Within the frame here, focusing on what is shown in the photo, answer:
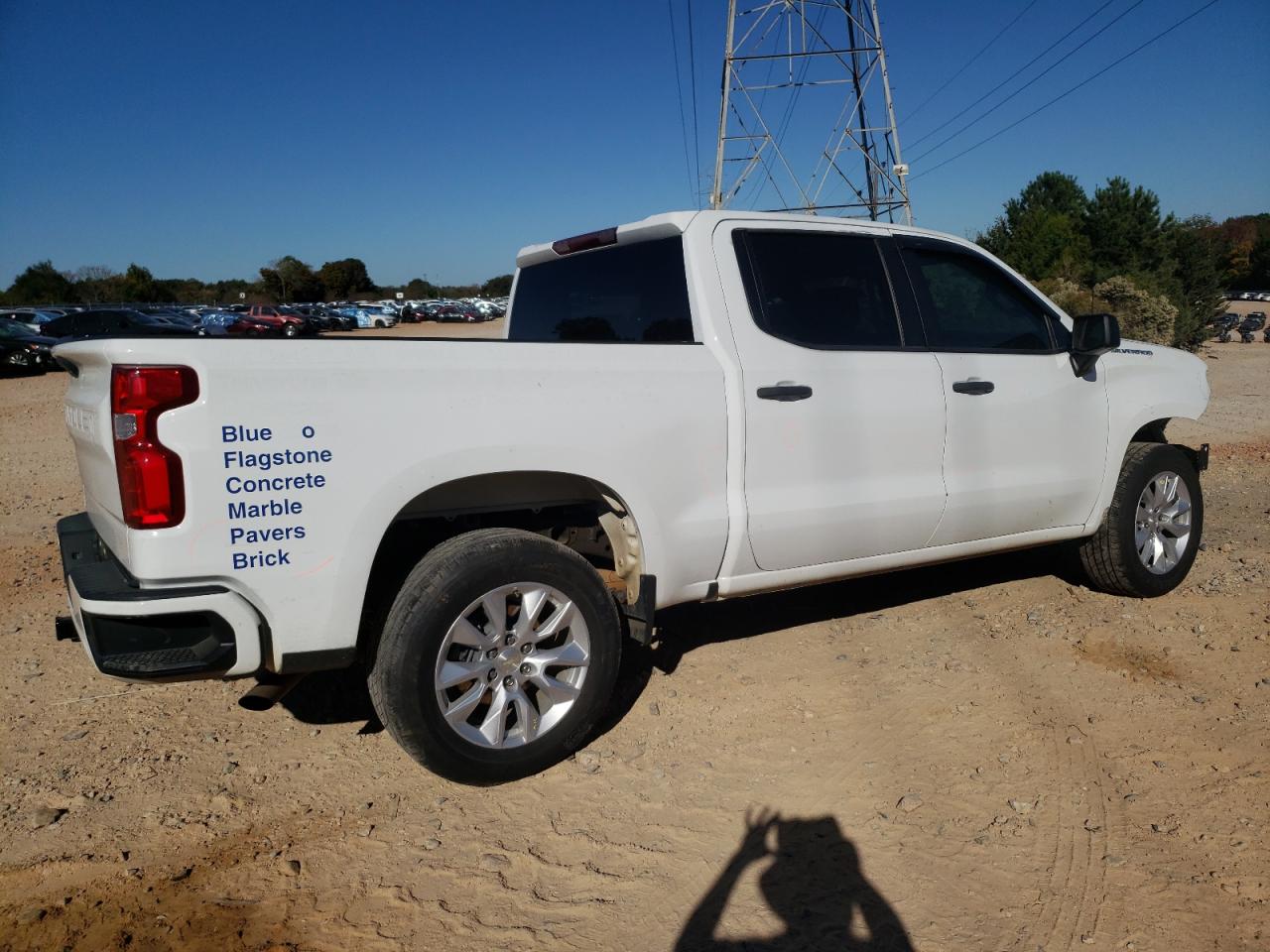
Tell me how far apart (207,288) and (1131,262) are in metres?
104

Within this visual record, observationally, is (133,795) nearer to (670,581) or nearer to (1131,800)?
(670,581)

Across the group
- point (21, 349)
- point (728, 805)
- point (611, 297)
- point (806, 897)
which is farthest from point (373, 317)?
point (806, 897)

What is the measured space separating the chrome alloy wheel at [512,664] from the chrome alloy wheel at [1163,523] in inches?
133

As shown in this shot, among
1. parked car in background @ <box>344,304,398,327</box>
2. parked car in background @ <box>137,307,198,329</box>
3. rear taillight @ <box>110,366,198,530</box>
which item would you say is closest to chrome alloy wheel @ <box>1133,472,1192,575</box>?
rear taillight @ <box>110,366,198,530</box>

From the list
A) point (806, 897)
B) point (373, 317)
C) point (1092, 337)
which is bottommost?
point (806, 897)

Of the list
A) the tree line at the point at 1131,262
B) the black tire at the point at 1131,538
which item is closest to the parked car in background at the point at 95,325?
the black tire at the point at 1131,538

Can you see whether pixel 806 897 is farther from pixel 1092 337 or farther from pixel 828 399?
pixel 1092 337

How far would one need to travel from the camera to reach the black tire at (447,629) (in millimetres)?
3055

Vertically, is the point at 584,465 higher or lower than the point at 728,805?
higher

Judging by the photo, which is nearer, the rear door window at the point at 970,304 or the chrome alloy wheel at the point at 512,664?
the chrome alloy wheel at the point at 512,664

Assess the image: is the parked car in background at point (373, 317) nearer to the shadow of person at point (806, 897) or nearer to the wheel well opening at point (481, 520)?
the wheel well opening at point (481, 520)

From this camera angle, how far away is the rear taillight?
8.69 ft

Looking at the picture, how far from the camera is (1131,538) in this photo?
5.00 meters

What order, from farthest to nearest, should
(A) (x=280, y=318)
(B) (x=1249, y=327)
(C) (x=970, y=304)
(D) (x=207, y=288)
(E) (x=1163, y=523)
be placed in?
(D) (x=207, y=288) < (A) (x=280, y=318) < (B) (x=1249, y=327) < (E) (x=1163, y=523) < (C) (x=970, y=304)
